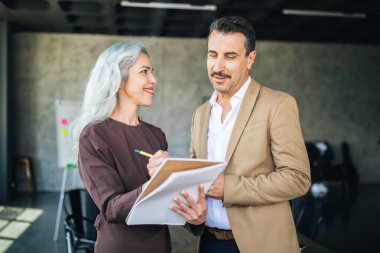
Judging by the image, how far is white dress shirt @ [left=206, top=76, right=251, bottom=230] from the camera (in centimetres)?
191

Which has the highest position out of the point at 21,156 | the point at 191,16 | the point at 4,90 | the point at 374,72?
the point at 191,16

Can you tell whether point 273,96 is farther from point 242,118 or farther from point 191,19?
point 191,19

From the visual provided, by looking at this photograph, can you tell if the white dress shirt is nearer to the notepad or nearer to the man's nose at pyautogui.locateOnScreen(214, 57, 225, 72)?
the man's nose at pyautogui.locateOnScreen(214, 57, 225, 72)

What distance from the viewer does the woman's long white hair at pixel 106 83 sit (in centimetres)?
181

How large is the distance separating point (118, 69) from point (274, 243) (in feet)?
3.34

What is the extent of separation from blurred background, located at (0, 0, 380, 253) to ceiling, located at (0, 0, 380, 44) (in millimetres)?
26

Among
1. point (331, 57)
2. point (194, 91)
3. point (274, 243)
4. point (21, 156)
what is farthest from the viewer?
point (331, 57)

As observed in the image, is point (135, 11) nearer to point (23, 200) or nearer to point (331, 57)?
point (23, 200)

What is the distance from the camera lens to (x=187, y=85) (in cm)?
1021

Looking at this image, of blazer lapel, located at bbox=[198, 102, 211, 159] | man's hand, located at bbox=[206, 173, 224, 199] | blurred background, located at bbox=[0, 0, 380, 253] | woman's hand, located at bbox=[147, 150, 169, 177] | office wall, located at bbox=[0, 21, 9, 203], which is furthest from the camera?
office wall, located at bbox=[0, 21, 9, 203]

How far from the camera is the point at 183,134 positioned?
10.2 m

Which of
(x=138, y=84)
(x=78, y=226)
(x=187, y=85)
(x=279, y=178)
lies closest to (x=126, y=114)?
(x=138, y=84)

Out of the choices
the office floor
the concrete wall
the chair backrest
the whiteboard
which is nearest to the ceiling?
the concrete wall

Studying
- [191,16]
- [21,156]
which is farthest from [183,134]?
[21,156]
